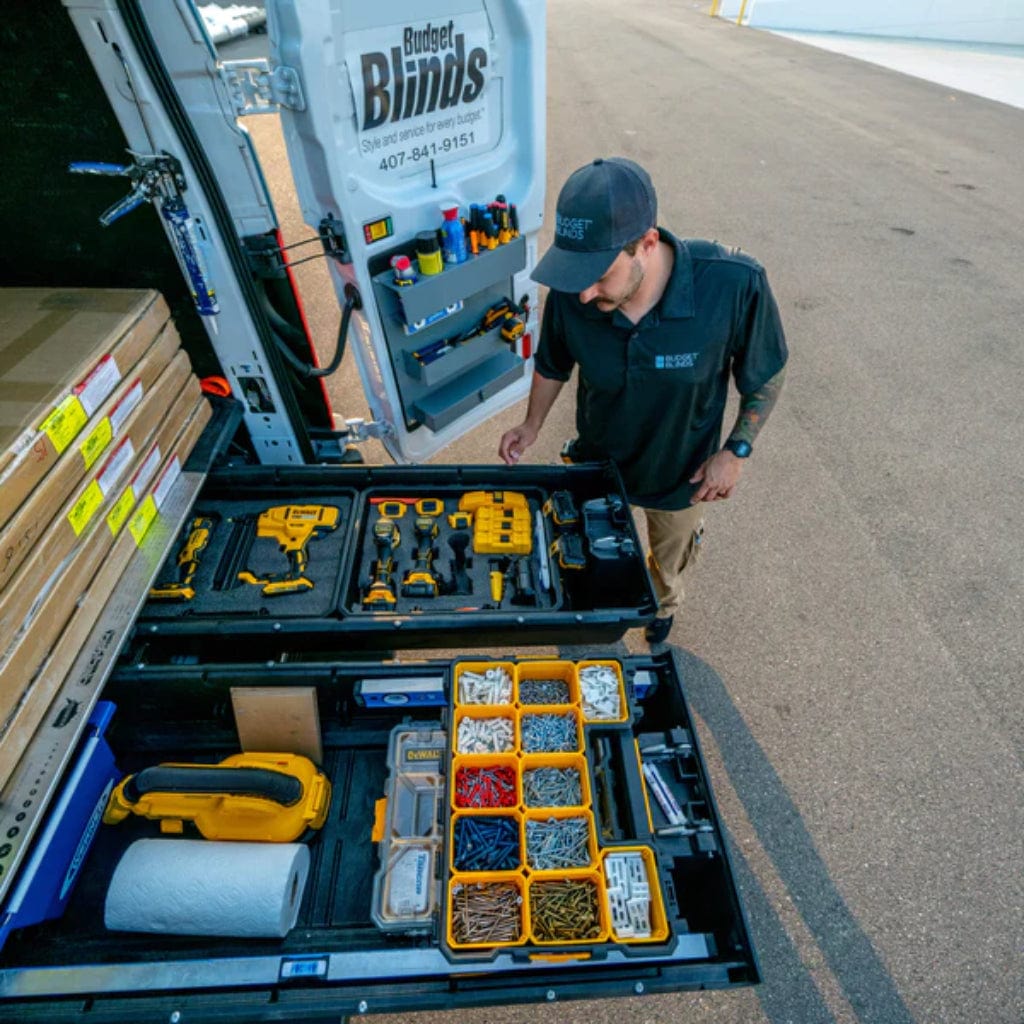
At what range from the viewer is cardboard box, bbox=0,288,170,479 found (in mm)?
1693

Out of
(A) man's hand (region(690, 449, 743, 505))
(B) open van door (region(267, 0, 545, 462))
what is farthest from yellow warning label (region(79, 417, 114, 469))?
(A) man's hand (region(690, 449, 743, 505))

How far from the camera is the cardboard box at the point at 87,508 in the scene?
1592 mm

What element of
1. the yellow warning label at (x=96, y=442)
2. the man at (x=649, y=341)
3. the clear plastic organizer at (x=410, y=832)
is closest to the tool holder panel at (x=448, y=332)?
the man at (x=649, y=341)

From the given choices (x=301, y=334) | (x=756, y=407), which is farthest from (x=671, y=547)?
(x=301, y=334)

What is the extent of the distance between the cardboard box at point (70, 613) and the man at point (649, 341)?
54.0 inches

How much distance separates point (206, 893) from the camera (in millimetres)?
1732

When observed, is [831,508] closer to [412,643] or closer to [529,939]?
[412,643]

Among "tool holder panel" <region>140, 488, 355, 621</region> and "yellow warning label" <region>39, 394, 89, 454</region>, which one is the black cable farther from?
"yellow warning label" <region>39, 394, 89, 454</region>

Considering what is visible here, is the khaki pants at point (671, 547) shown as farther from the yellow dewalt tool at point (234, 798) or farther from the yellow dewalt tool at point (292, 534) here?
the yellow dewalt tool at point (234, 798)

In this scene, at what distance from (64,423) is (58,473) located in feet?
0.48

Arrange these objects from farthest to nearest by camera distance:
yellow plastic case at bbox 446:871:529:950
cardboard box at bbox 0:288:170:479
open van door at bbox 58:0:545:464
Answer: open van door at bbox 58:0:545:464, cardboard box at bbox 0:288:170:479, yellow plastic case at bbox 446:871:529:950

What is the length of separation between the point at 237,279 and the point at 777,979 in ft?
11.1

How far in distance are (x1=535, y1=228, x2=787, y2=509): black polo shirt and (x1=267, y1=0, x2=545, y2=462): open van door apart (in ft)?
2.55

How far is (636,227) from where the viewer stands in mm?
1874
